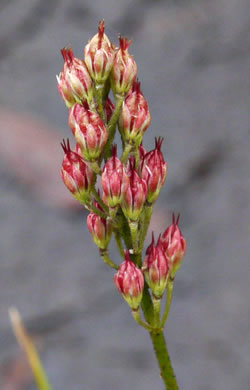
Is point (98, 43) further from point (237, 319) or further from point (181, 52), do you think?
point (181, 52)

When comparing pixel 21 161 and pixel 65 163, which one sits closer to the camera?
pixel 65 163

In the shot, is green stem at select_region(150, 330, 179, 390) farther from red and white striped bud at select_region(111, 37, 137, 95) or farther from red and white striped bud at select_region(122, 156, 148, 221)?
red and white striped bud at select_region(111, 37, 137, 95)

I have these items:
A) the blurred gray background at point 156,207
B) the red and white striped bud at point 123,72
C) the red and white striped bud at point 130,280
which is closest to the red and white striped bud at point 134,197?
the red and white striped bud at point 130,280

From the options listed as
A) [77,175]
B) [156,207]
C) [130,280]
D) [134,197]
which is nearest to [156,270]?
[130,280]

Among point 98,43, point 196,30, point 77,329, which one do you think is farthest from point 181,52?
point 98,43

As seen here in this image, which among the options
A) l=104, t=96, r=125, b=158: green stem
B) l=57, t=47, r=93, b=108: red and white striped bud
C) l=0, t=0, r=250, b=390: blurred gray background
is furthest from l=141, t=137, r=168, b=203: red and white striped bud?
l=0, t=0, r=250, b=390: blurred gray background

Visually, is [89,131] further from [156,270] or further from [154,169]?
[156,270]
